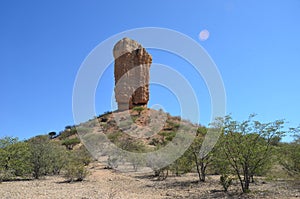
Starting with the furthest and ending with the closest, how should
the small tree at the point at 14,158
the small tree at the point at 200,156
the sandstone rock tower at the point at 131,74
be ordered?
1. the sandstone rock tower at the point at 131,74
2. the small tree at the point at 14,158
3. the small tree at the point at 200,156

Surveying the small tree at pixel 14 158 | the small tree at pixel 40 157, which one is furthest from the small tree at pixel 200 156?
the small tree at pixel 14 158

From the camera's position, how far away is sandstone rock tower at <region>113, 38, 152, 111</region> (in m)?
51.2

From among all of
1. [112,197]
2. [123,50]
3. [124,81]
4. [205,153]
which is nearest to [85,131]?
[124,81]

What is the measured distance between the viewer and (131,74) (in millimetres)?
53250

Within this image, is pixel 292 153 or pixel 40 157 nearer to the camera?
pixel 292 153

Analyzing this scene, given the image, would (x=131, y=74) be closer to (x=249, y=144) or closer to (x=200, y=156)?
(x=200, y=156)

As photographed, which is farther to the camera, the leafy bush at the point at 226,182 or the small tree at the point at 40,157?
the small tree at the point at 40,157

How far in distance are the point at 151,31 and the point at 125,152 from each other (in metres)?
12.0

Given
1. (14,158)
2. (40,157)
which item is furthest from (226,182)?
(14,158)

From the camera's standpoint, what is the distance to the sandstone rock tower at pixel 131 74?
51.2m

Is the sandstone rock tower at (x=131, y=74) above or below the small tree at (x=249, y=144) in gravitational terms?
above

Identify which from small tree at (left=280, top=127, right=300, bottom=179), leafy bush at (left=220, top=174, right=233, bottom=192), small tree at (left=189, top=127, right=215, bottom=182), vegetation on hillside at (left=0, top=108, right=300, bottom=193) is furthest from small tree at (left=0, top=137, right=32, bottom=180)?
small tree at (left=280, top=127, right=300, bottom=179)

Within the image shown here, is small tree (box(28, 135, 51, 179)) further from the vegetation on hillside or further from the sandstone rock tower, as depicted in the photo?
the sandstone rock tower

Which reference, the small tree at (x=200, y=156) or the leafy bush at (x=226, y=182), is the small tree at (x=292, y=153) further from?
Result: the small tree at (x=200, y=156)
